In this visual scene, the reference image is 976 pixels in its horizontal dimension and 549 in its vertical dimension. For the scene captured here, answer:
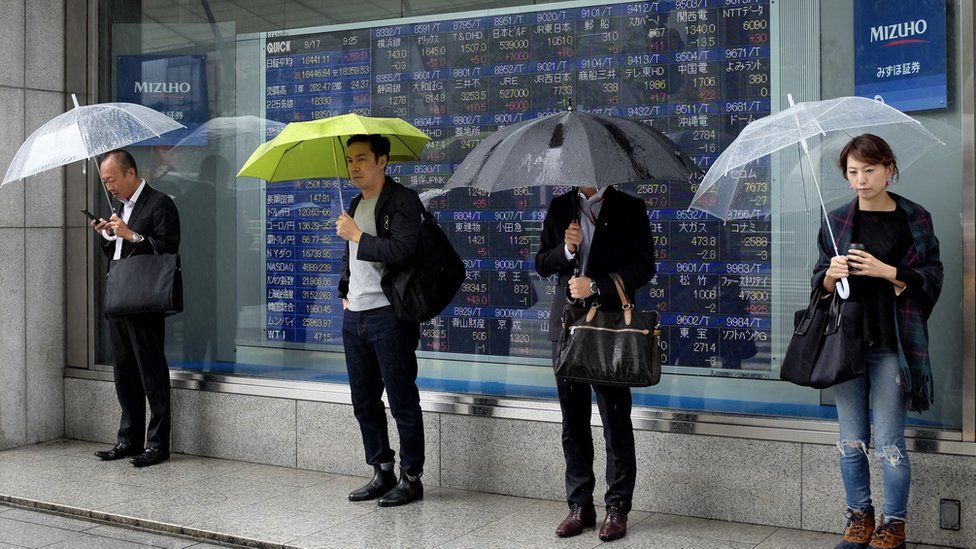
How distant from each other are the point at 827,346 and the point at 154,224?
166 inches

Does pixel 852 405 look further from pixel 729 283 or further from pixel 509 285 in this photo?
pixel 509 285

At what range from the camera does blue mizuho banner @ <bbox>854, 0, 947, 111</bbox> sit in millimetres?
5248

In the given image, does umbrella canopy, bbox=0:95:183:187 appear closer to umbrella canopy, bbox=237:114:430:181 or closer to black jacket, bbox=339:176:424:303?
umbrella canopy, bbox=237:114:430:181

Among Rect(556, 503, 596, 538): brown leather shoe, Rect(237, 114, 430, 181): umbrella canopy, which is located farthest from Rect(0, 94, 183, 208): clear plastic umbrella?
Rect(556, 503, 596, 538): brown leather shoe

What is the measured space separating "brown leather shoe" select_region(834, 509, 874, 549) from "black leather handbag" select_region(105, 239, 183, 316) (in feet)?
13.5

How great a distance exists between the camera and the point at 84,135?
6207mm

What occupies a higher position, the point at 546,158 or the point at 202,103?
the point at 202,103

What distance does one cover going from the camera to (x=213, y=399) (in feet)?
24.0

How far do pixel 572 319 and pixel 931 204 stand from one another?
1821 millimetres

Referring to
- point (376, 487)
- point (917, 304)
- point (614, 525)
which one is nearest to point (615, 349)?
point (614, 525)

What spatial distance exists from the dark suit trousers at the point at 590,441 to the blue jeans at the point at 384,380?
3.10 ft

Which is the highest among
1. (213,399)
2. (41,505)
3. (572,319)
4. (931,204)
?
(931,204)

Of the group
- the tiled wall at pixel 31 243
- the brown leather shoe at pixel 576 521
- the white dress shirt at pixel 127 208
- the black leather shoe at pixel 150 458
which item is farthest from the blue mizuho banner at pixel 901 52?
the tiled wall at pixel 31 243

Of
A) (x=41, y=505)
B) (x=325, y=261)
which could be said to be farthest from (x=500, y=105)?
(x=41, y=505)
